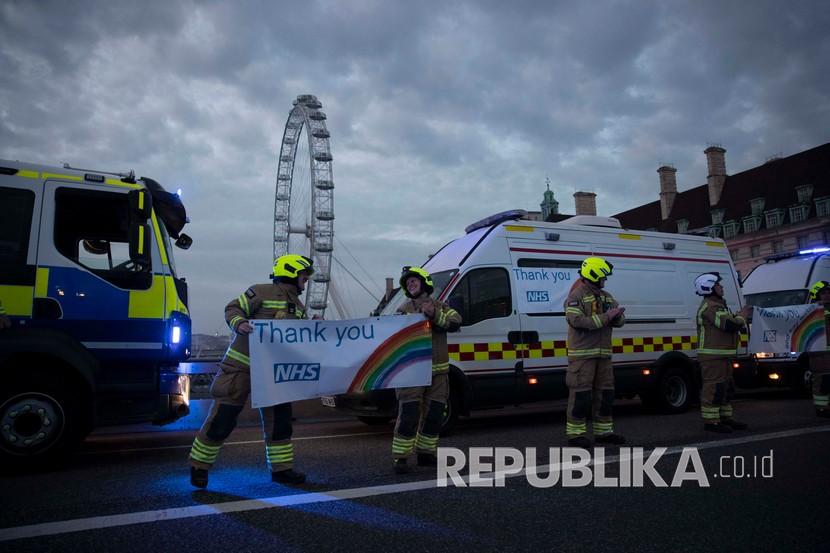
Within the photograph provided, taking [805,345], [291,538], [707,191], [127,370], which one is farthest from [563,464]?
[707,191]

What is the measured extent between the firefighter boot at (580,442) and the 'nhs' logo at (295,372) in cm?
278

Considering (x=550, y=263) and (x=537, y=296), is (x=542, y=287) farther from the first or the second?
(x=550, y=263)

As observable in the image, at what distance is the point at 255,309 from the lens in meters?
5.03

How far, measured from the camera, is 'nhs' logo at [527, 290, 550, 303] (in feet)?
26.1

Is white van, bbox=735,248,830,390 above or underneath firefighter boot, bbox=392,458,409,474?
above

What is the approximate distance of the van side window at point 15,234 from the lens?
17.8ft

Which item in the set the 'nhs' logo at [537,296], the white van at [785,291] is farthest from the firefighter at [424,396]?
the white van at [785,291]

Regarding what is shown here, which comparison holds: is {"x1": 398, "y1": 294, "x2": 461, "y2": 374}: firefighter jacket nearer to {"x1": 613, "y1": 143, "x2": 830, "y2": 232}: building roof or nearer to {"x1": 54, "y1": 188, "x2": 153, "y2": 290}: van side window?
{"x1": 54, "y1": 188, "x2": 153, "y2": 290}: van side window

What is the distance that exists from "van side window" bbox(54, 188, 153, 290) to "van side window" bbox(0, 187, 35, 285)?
245 mm

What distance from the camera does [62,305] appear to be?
18.3 feet

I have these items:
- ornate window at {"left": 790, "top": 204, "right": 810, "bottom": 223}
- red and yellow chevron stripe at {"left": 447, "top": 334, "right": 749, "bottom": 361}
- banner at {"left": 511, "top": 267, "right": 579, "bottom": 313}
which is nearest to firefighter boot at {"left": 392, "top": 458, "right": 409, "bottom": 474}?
red and yellow chevron stripe at {"left": 447, "top": 334, "right": 749, "bottom": 361}

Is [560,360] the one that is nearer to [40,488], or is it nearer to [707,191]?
[40,488]

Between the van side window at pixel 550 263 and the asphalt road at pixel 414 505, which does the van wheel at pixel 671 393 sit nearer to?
the van side window at pixel 550 263

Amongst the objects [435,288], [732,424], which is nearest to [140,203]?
[435,288]
